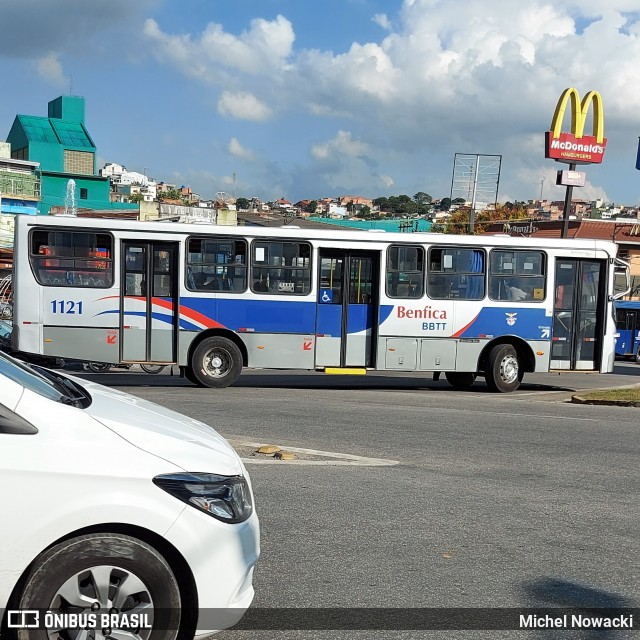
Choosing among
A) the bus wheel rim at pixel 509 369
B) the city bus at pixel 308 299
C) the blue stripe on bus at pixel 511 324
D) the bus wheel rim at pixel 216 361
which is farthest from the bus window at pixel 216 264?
the bus wheel rim at pixel 509 369

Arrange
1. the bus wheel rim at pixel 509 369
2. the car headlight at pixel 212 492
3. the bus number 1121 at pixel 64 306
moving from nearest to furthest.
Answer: the car headlight at pixel 212 492 < the bus number 1121 at pixel 64 306 < the bus wheel rim at pixel 509 369

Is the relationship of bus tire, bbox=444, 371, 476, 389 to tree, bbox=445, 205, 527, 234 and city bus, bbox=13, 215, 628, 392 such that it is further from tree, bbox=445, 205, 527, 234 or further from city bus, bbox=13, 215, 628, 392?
tree, bbox=445, 205, 527, 234

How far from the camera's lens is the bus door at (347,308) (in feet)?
54.9

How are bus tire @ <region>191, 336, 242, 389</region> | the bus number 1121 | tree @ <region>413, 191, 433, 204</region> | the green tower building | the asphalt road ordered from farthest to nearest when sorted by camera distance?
tree @ <region>413, 191, 433, 204</region> → the green tower building → bus tire @ <region>191, 336, 242, 389</region> → the bus number 1121 → the asphalt road

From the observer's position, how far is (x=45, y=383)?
441cm

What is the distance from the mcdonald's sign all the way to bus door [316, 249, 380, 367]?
22.1 m

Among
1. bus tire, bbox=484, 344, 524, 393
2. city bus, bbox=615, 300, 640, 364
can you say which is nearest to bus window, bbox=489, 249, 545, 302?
bus tire, bbox=484, 344, 524, 393

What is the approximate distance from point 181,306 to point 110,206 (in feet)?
172

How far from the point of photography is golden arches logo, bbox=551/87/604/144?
36.0m

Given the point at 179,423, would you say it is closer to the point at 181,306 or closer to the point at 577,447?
the point at 577,447

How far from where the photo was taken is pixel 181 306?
16.2 m

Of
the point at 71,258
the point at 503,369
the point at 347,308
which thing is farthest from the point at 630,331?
the point at 71,258

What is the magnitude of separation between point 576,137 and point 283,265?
80.1 feet

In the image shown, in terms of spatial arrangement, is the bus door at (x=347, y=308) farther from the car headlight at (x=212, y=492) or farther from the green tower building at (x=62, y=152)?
the green tower building at (x=62, y=152)
